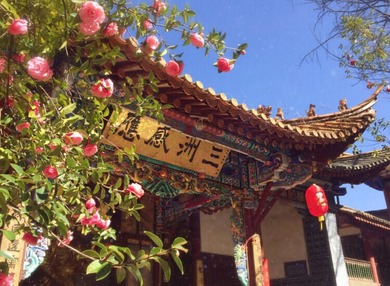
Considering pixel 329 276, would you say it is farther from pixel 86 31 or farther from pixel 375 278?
pixel 86 31

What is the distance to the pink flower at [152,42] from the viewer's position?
7.10 feet

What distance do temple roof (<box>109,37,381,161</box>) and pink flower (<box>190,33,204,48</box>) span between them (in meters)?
0.89

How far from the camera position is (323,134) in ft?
15.3

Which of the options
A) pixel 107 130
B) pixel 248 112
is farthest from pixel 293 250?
pixel 107 130

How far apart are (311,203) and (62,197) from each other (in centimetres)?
347

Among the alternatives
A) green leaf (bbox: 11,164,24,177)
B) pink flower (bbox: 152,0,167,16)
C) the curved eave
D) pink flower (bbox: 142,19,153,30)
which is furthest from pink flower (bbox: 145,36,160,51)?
the curved eave

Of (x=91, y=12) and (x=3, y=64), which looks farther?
(x=3, y=64)

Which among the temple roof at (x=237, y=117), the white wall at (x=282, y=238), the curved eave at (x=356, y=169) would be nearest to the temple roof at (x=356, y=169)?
the curved eave at (x=356, y=169)

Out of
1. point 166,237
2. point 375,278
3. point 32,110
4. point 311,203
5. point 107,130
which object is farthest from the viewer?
point 375,278

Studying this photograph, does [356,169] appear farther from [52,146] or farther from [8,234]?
[8,234]

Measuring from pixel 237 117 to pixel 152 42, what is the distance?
2.07 meters

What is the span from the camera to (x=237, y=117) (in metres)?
4.11

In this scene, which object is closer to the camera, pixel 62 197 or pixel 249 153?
pixel 62 197

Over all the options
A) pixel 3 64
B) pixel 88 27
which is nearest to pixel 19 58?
pixel 3 64
